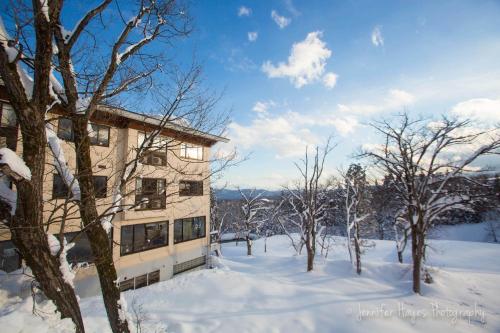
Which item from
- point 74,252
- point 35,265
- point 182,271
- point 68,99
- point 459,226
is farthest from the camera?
point 459,226

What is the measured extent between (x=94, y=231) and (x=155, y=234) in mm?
11947

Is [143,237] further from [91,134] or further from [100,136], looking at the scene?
[91,134]

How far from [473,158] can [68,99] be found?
15885mm

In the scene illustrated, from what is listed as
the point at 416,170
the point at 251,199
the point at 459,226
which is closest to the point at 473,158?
the point at 416,170

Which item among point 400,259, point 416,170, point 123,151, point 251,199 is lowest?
point 400,259

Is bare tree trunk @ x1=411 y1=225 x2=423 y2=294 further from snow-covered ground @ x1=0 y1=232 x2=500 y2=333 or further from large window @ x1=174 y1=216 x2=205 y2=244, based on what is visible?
large window @ x1=174 y1=216 x2=205 y2=244

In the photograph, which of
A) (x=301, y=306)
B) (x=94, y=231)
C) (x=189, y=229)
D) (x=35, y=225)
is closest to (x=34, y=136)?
(x=35, y=225)

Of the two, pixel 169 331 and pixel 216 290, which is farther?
pixel 216 290

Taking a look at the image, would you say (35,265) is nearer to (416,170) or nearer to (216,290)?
(216,290)

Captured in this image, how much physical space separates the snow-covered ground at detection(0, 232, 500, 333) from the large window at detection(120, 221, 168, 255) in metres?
3.35

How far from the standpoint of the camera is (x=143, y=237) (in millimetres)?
14836

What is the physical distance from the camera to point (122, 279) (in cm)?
1344

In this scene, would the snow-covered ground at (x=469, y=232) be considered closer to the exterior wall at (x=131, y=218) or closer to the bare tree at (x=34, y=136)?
the exterior wall at (x=131, y=218)

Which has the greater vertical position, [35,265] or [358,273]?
[35,265]
